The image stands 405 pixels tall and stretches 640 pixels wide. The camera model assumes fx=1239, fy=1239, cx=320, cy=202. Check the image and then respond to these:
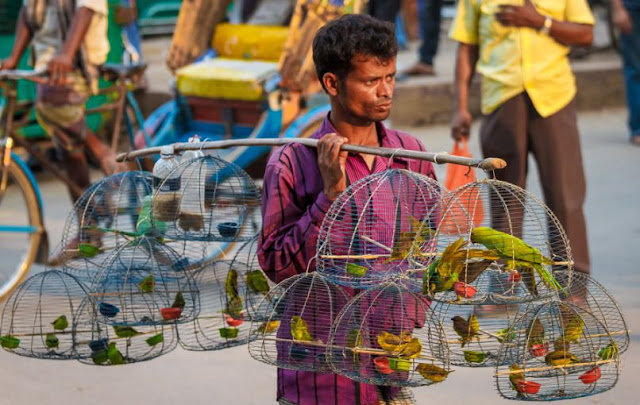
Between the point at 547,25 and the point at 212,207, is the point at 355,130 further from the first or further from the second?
the point at 547,25

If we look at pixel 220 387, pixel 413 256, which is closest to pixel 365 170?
pixel 413 256

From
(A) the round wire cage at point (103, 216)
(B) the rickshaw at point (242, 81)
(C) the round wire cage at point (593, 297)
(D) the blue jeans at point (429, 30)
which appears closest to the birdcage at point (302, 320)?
(C) the round wire cage at point (593, 297)

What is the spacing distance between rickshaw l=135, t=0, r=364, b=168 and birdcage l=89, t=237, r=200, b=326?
2.36 metres

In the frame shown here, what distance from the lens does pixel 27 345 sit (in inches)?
214

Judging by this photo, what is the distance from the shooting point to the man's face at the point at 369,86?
9.77 feet

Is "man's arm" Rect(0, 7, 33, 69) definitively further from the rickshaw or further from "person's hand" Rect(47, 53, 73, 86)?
the rickshaw

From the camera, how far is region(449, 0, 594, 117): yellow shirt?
5.38 meters

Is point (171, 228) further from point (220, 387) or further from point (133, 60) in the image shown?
point (133, 60)

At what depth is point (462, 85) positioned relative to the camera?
5672 millimetres

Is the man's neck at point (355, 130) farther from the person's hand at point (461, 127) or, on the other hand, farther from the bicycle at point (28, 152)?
the bicycle at point (28, 152)

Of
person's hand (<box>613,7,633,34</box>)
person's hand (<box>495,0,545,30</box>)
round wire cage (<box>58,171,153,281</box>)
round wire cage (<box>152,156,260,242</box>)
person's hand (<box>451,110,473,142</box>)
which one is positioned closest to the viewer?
round wire cage (<box>152,156,260,242</box>)

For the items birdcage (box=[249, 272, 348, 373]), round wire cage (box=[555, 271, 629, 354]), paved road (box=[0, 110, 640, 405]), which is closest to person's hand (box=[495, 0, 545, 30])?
round wire cage (box=[555, 271, 629, 354])

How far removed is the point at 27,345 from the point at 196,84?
1841 mm

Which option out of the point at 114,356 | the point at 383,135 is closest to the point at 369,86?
the point at 383,135
